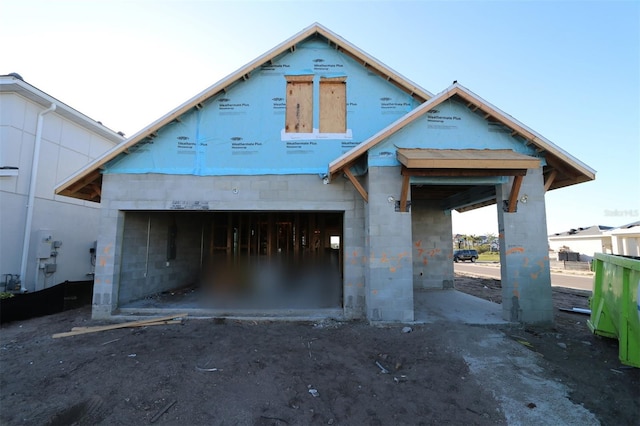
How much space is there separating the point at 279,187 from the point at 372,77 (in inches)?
165

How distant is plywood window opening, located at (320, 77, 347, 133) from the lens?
857 cm

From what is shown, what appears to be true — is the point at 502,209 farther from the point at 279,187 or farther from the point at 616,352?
the point at 279,187

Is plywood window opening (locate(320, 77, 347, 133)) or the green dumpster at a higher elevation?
plywood window opening (locate(320, 77, 347, 133))

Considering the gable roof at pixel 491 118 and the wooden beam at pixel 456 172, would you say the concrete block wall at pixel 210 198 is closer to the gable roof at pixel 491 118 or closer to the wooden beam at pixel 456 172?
the gable roof at pixel 491 118

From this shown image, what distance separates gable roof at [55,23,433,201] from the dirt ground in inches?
157

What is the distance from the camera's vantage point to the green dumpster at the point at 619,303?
14.4 feet

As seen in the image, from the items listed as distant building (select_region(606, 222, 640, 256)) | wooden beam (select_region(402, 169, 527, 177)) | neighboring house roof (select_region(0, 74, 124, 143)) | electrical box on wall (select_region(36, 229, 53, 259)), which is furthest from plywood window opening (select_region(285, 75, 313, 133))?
distant building (select_region(606, 222, 640, 256))

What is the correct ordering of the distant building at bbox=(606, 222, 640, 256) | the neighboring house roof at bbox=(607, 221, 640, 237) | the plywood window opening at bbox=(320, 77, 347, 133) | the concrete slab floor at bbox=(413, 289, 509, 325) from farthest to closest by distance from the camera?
the distant building at bbox=(606, 222, 640, 256), the neighboring house roof at bbox=(607, 221, 640, 237), the plywood window opening at bbox=(320, 77, 347, 133), the concrete slab floor at bbox=(413, 289, 509, 325)

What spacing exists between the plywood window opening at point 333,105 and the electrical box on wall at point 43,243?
34.2 feet

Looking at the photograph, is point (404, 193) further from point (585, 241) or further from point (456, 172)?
point (585, 241)

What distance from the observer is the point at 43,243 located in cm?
1052

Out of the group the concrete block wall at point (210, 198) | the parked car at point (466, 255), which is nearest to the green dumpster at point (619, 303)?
the concrete block wall at point (210, 198)

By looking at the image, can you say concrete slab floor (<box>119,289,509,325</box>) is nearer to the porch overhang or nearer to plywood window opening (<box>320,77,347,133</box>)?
the porch overhang

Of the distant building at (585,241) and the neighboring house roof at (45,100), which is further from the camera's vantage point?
the distant building at (585,241)
